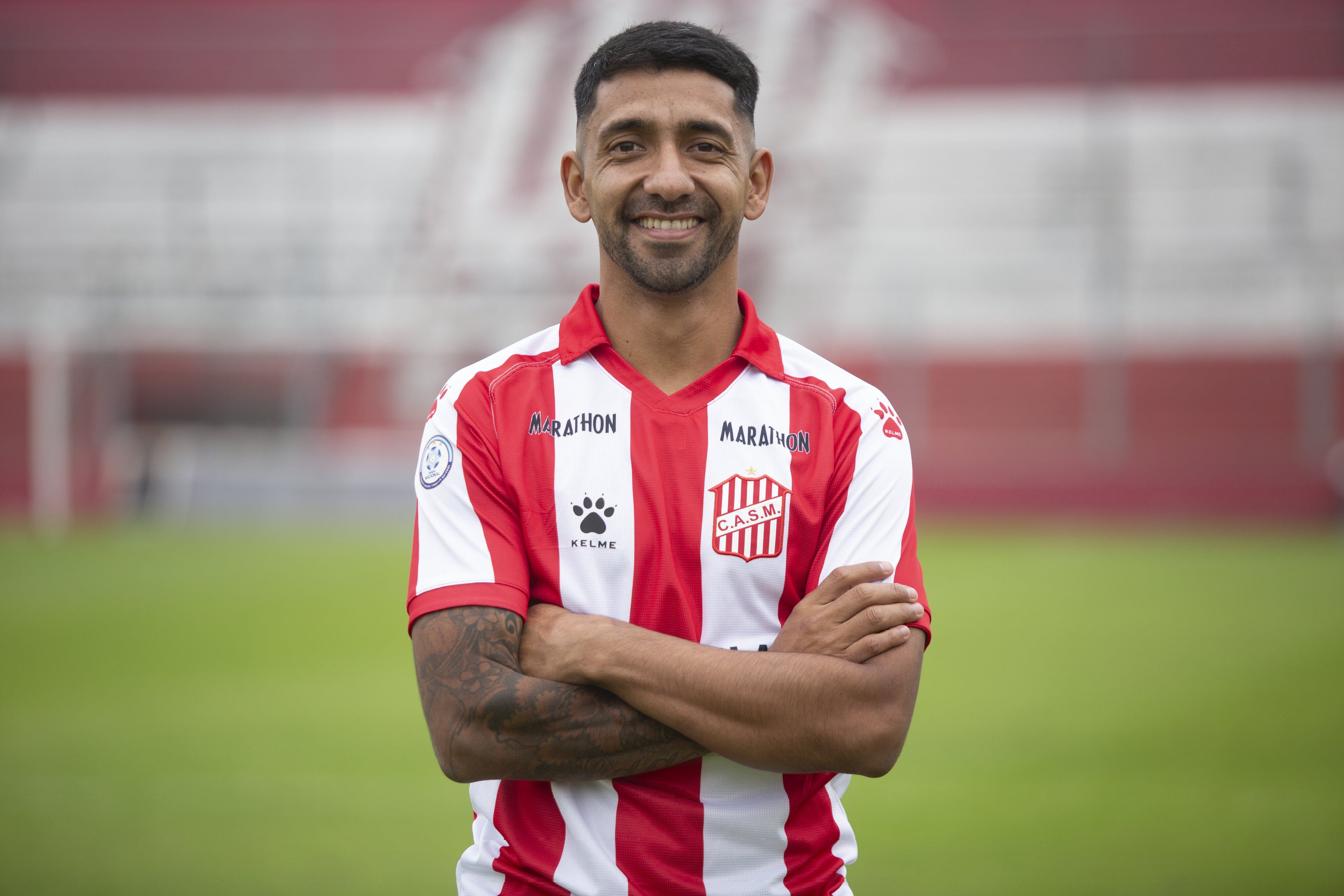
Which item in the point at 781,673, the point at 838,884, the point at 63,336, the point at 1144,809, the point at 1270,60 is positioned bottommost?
the point at 1144,809

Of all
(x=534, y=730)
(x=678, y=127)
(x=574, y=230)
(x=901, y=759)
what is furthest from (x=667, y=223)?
(x=574, y=230)

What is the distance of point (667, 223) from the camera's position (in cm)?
191

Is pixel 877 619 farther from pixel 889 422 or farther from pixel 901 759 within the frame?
pixel 901 759

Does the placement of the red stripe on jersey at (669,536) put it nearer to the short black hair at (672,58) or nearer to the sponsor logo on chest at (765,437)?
the sponsor logo on chest at (765,437)

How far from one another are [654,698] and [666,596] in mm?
166

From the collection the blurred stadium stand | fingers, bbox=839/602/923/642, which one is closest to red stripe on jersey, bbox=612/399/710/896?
fingers, bbox=839/602/923/642

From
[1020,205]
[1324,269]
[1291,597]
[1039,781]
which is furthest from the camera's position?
[1020,205]

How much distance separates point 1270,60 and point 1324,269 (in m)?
4.57

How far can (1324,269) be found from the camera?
16766 mm

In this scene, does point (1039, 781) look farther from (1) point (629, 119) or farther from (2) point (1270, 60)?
(2) point (1270, 60)

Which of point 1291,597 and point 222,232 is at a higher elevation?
point 222,232

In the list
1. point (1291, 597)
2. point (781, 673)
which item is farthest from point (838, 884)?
point (1291, 597)

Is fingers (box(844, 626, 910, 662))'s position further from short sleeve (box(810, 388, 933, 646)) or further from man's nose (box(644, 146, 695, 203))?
man's nose (box(644, 146, 695, 203))

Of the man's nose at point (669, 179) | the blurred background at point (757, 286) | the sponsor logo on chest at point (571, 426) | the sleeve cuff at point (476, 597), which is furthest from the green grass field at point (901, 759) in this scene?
the man's nose at point (669, 179)
